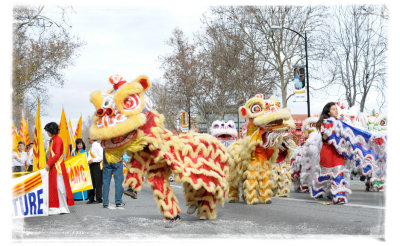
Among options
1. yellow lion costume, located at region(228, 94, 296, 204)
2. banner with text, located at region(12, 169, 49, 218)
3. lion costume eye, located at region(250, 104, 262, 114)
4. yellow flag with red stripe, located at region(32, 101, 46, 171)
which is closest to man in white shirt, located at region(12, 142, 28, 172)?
yellow flag with red stripe, located at region(32, 101, 46, 171)

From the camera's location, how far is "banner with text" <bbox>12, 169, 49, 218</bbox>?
22.3 ft

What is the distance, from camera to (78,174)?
981cm

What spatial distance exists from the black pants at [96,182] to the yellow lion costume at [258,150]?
10.2 feet

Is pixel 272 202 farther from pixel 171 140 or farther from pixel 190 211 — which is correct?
pixel 171 140

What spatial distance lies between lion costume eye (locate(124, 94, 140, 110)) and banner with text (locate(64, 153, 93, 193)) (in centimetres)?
448

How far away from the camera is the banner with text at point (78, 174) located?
9.74 meters

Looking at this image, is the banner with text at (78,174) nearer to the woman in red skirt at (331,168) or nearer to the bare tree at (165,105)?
the woman in red skirt at (331,168)

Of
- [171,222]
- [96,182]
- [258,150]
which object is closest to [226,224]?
[171,222]

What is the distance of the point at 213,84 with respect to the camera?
29281 millimetres

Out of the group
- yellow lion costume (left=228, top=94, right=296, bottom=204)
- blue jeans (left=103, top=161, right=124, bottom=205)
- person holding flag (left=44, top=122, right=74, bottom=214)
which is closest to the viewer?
person holding flag (left=44, top=122, right=74, bottom=214)

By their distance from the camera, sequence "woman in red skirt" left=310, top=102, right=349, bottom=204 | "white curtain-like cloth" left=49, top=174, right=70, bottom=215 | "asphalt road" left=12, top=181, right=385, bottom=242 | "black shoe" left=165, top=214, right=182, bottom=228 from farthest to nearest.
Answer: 1. "woman in red skirt" left=310, top=102, right=349, bottom=204
2. "white curtain-like cloth" left=49, top=174, right=70, bottom=215
3. "black shoe" left=165, top=214, right=182, bottom=228
4. "asphalt road" left=12, top=181, right=385, bottom=242

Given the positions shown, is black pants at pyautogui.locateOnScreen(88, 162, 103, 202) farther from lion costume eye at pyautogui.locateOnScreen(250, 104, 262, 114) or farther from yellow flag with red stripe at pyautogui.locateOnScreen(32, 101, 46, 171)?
lion costume eye at pyautogui.locateOnScreen(250, 104, 262, 114)

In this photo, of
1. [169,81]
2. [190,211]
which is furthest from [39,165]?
[169,81]

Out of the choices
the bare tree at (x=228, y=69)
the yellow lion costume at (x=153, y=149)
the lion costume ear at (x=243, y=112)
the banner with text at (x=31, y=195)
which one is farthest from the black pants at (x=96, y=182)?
the bare tree at (x=228, y=69)
